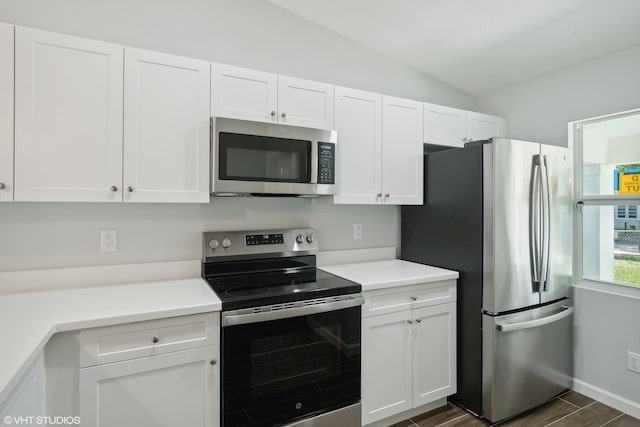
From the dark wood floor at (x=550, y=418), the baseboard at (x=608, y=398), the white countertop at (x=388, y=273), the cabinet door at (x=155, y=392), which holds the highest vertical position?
the white countertop at (x=388, y=273)

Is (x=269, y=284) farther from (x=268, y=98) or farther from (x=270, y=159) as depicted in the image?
(x=268, y=98)

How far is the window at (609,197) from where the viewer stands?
2389mm

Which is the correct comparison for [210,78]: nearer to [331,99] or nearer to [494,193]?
[331,99]

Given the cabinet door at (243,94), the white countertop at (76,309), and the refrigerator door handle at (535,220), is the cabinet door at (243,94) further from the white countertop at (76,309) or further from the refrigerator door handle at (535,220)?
the refrigerator door handle at (535,220)

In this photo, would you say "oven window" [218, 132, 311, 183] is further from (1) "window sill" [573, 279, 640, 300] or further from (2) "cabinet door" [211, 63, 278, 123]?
(1) "window sill" [573, 279, 640, 300]

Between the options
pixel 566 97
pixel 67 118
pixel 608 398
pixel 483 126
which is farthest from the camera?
pixel 483 126

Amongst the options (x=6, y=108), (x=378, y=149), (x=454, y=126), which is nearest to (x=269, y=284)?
(x=378, y=149)

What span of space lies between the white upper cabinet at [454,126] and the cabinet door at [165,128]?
1662 millimetres

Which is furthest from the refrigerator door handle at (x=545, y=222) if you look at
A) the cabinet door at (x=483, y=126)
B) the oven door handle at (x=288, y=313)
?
the oven door handle at (x=288, y=313)

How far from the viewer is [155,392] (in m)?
1.52

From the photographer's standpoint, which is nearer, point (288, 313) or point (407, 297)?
point (288, 313)

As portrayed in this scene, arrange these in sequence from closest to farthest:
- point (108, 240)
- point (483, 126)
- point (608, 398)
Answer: point (108, 240) < point (608, 398) < point (483, 126)

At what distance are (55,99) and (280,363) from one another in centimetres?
164

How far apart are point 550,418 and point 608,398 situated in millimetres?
516
